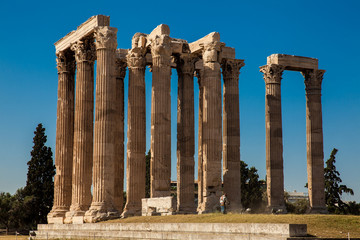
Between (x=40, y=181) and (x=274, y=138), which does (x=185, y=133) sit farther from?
(x=40, y=181)

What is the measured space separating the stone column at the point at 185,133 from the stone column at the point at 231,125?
4123mm

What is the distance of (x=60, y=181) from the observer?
63.4 m

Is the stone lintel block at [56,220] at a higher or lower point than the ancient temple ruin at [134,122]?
lower

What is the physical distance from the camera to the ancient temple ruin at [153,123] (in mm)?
56844

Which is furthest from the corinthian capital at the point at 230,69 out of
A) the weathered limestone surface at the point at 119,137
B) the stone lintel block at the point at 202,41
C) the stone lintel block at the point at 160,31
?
the stone lintel block at the point at 160,31

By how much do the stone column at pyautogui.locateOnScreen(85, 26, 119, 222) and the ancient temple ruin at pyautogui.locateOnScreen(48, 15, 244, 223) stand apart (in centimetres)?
9

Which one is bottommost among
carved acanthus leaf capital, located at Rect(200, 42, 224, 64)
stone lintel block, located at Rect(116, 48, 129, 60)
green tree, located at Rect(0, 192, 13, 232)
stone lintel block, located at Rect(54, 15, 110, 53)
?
green tree, located at Rect(0, 192, 13, 232)

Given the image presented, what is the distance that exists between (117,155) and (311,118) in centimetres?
2250

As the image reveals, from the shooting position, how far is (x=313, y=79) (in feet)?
239

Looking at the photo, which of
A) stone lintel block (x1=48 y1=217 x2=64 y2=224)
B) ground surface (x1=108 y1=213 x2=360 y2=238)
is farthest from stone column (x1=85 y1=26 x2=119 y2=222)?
ground surface (x1=108 y1=213 x2=360 y2=238)

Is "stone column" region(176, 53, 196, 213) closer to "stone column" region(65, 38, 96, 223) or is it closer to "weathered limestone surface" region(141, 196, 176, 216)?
"stone column" region(65, 38, 96, 223)

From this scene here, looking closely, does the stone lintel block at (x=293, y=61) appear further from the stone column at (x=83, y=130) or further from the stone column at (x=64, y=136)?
the stone column at (x=64, y=136)

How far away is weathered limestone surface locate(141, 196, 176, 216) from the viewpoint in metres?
52.2

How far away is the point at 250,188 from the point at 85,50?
4997 cm
